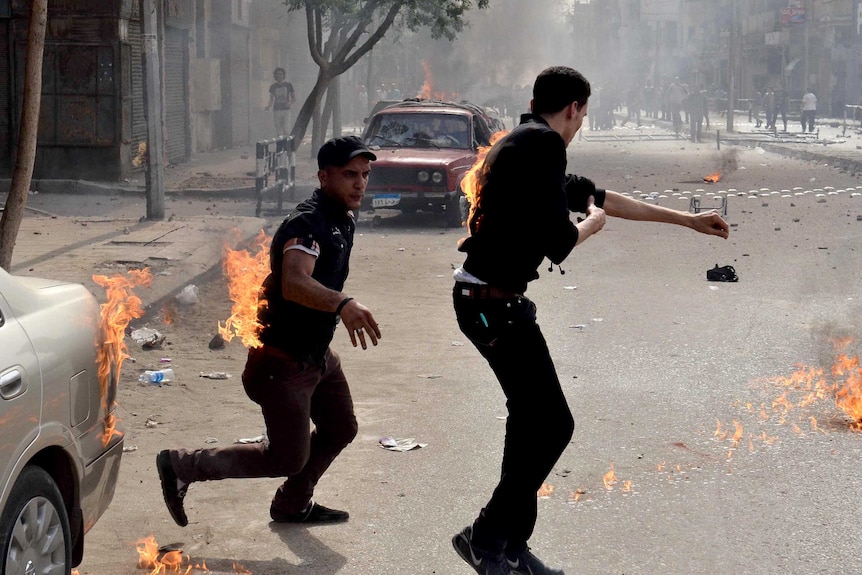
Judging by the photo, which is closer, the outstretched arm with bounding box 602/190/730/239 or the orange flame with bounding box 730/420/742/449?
the outstretched arm with bounding box 602/190/730/239

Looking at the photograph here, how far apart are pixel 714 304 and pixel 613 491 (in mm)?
5301

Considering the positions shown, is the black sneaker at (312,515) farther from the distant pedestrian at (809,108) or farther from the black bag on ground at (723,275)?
the distant pedestrian at (809,108)

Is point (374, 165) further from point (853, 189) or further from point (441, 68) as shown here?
point (441, 68)

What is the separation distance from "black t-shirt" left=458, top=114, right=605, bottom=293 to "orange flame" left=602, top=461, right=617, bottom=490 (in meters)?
1.62

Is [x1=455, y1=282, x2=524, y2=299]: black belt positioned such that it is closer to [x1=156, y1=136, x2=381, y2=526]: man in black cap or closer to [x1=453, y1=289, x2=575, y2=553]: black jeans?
[x1=453, y1=289, x2=575, y2=553]: black jeans

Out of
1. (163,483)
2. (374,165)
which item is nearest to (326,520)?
(163,483)

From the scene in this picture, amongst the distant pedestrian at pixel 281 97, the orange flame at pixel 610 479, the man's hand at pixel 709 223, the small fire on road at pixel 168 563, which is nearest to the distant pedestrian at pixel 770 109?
the distant pedestrian at pixel 281 97

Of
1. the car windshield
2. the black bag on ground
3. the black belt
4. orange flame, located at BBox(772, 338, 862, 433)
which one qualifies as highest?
the car windshield

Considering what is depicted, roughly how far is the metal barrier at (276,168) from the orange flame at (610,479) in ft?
40.9

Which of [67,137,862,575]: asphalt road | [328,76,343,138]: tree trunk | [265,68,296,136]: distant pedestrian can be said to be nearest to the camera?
[67,137,862,575]: asphalt road

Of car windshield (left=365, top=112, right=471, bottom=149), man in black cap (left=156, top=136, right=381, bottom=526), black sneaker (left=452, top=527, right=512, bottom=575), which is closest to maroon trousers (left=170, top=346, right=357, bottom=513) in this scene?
man in black cap (left=156, top=136, right=381, bottom=526)

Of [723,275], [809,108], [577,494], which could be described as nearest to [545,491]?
[577,494]

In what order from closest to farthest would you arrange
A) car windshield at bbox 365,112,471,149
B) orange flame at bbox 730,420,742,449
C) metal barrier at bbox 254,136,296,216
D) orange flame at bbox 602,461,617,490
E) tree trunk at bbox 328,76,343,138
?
orange flame at bbox 602,461,617,490, orange flame at bbox 730,420,742,449, metal barrier at bbox 254,136,296,216, car windshield at bbox 365,112,471,149, tree trunk at bbox 328,76,343,138

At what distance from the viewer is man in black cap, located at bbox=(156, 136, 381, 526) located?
179 inches
